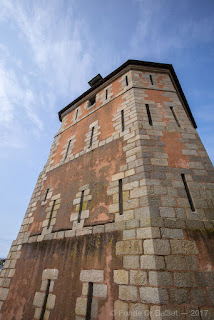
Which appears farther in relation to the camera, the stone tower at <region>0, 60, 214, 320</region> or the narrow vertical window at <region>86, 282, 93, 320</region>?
the narrow vertical window at <region>86, 282, 93, 320</region>

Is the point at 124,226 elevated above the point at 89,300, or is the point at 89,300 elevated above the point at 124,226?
the point at 124,226

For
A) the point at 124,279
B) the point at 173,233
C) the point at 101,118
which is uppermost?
the point at 101,118

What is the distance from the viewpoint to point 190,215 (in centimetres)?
347

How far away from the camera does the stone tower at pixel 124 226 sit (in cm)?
283

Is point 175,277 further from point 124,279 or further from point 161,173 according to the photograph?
point 161,173

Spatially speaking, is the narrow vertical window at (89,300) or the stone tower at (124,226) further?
the narrow vertical window at (89,300)

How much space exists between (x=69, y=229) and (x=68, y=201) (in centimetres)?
103

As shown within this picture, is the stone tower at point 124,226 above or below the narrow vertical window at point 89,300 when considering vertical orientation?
above

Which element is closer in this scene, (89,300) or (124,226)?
(89,300)

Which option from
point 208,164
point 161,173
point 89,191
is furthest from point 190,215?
point 89,191

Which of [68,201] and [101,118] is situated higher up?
[101,118]

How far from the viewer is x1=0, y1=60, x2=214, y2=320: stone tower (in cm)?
283

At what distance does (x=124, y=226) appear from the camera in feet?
11.8

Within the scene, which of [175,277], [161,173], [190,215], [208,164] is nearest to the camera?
[175,277]
